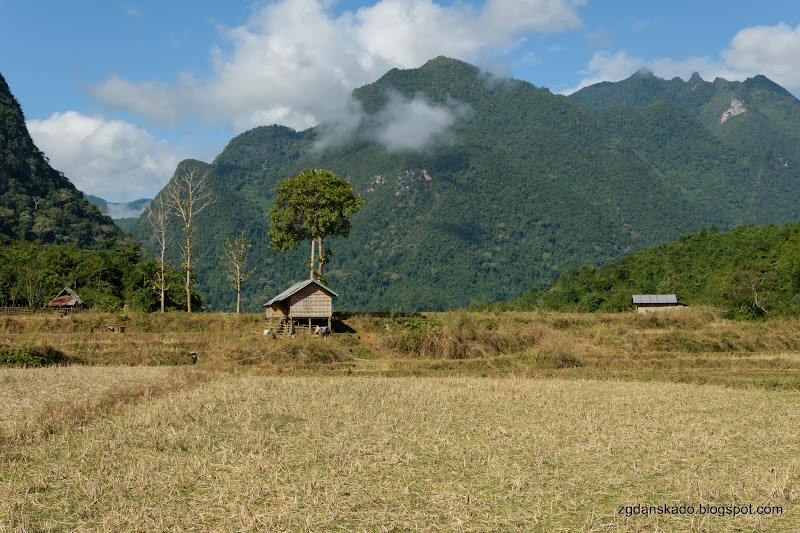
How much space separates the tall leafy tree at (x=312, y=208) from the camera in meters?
50.0

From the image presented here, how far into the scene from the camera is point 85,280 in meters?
62.4

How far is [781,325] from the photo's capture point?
38.1m

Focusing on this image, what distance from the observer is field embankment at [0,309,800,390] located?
2795 centimetres

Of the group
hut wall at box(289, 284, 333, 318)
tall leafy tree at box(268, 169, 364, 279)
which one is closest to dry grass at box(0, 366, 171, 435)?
hut wall at box(289, 284, 333, 318)

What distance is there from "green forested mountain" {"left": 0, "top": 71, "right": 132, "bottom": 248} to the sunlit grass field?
95.7 meters

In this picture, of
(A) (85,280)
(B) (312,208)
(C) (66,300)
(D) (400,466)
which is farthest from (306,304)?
(D) (400,466)

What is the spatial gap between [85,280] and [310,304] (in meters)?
32.9

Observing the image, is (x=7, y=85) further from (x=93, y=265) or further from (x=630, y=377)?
(x=630, y=377)

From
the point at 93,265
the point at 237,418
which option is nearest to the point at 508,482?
the point at 237,418

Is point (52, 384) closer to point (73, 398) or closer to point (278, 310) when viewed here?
point (73, 398)

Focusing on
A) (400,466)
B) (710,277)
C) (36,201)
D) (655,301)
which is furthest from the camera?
(36,201)

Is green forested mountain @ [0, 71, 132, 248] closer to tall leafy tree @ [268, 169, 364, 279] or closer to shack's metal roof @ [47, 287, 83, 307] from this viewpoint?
shack's metal roof @ [47, 287, 83, 307]

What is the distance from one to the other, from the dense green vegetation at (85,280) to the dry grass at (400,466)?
45.8 meters

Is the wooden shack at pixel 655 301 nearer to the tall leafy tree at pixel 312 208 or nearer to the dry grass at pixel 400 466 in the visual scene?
the tall leafy tree at pixel 312 208
